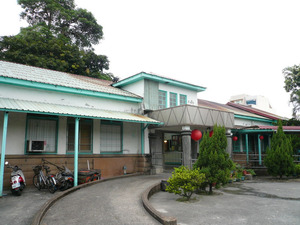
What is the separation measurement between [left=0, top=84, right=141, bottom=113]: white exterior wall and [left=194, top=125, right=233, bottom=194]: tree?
6.00 metres

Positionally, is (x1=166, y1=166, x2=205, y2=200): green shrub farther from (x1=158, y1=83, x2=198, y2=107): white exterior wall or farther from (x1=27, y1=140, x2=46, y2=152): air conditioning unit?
(x1=158, y1=83, x2=198, y2=107): white exterior wall

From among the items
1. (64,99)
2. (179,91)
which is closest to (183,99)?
(179,91)

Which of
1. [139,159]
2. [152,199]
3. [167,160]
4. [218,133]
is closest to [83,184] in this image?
[152,199]

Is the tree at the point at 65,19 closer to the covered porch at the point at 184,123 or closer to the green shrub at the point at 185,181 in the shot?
the covered porch at the point at 184,123

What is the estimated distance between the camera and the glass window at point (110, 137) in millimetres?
13117

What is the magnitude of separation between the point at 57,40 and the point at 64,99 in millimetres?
15879

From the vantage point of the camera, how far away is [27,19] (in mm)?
30750

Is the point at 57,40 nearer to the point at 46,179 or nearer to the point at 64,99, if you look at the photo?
the point at 64,99

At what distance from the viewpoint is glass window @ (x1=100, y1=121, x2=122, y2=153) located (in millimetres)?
13117

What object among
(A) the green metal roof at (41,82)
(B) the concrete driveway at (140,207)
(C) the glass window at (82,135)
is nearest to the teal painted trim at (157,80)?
(A) the green metal roof at (41,82)

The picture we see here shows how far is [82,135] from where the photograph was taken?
40.8 feet

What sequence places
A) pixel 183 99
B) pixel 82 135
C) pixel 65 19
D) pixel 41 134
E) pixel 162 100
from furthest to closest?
pixel 65 19
pixel 183 99
pixel 162 100
pixel 82 135
pixel 41 134

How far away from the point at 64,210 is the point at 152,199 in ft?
10.5

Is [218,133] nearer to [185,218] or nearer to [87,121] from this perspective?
[185,218]
